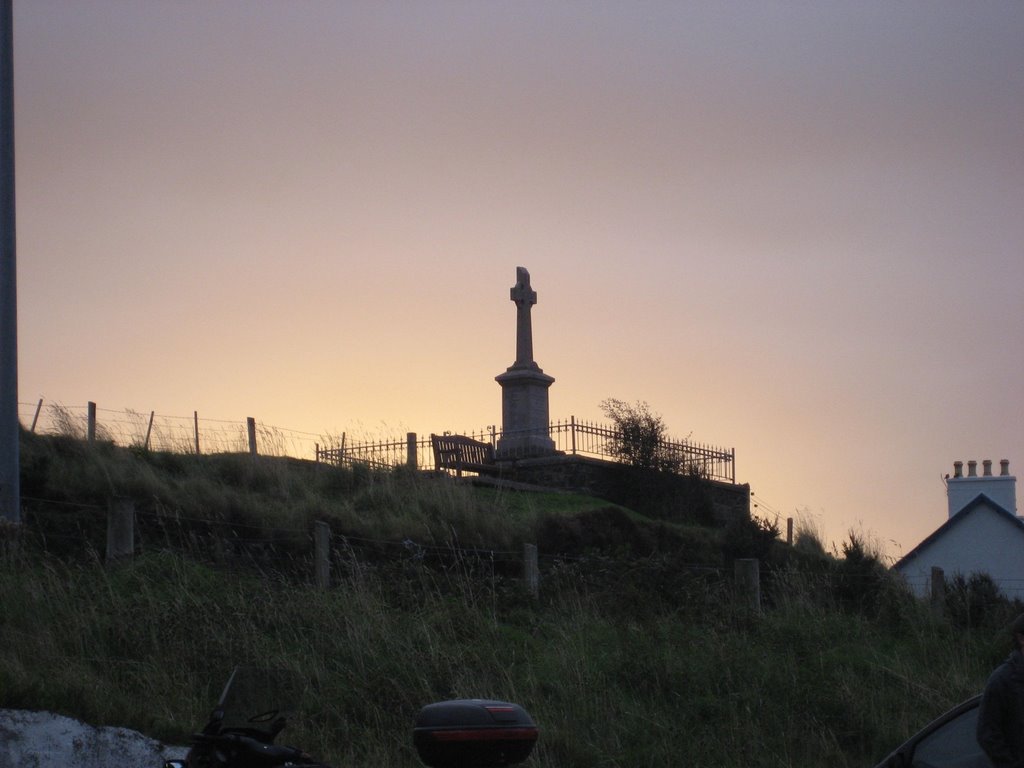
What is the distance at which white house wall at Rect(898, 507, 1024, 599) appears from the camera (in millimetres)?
27062

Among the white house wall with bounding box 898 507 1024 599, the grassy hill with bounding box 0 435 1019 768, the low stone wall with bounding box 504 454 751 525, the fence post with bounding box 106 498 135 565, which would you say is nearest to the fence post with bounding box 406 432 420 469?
the low stone wall with bounding box 504 454 751 525

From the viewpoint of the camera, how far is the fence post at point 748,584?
14.0 meters

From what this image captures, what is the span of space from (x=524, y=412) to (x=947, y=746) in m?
22.3

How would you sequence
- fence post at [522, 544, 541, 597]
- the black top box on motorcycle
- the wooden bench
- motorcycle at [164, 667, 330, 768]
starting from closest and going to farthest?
the black top box on motorcycle, motorcycle at [164, 667, 330, 768], fence post at [522, 544, 541, 597], the wooden bench

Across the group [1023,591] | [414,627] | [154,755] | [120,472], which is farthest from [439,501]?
[1023,591]

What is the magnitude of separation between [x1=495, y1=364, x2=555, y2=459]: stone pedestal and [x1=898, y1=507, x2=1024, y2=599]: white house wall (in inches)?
335

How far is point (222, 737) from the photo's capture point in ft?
12.6

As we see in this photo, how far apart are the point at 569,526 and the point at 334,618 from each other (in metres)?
9.05

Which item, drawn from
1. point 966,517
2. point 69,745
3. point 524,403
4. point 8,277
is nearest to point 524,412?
point 524,403

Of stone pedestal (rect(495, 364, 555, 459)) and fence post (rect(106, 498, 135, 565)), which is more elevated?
stone pedestal (rect(495, 364, 555, 459))

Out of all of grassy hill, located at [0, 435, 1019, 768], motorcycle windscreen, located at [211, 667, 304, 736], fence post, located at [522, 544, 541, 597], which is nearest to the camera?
motorcycle windscreen, located at [211, 667, 304, 736]

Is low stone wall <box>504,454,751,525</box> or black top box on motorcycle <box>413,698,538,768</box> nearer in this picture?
black top box on motorcycle <box>413,698,538,768</box>

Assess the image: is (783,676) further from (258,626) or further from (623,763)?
(258,626)

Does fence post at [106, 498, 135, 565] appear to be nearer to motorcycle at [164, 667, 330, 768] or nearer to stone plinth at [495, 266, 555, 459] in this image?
motorcycle at [164, 667, 330, 768]
